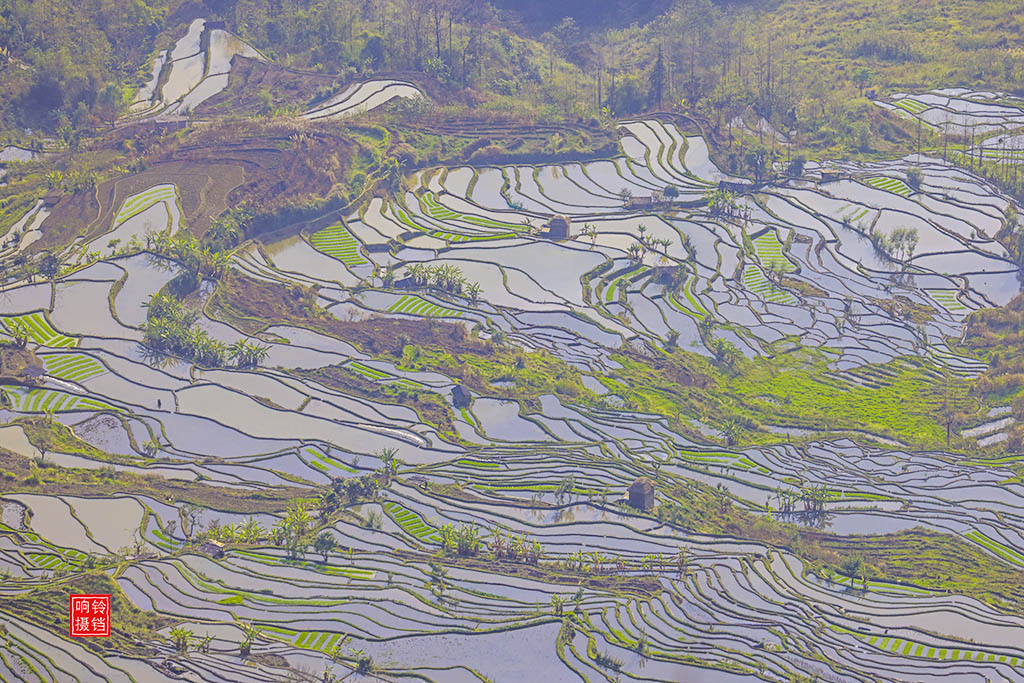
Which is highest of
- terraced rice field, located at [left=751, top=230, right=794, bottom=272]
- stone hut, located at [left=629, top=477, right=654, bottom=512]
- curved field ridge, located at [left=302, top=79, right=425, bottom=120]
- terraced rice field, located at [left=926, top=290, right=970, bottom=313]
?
curved field ridge, located at [left=302, top=79, right=425, bottom=120]

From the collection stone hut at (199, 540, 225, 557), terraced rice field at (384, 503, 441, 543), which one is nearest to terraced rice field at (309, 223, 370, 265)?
terraced rice field at (384, 503, 441, 543)

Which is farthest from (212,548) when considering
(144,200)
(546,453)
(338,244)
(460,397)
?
(144,200)

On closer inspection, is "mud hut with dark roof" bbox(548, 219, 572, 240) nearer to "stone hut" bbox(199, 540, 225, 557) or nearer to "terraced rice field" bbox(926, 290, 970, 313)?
"terraced rice field" bbox(926, 290, 970, 313)

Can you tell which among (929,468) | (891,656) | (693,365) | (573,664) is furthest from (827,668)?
(693,365)

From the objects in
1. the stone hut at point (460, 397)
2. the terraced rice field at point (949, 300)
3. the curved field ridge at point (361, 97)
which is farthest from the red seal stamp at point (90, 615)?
the curved field ridge at point (361, 97)

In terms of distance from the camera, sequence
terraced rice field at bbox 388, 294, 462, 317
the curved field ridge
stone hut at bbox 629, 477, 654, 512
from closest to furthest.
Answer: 1. stone hut at bbox 629, 477, 654, 512
2. terraced rice field at bbox 388, 294, 462, 317
3. the curved field ridge

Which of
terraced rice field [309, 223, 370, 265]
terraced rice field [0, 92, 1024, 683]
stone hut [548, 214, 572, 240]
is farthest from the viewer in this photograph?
stone hut [548, 214, 572, 240]

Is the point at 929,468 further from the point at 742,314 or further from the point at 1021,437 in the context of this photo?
the point at 742,314

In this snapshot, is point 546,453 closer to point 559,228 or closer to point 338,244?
point 559,228
